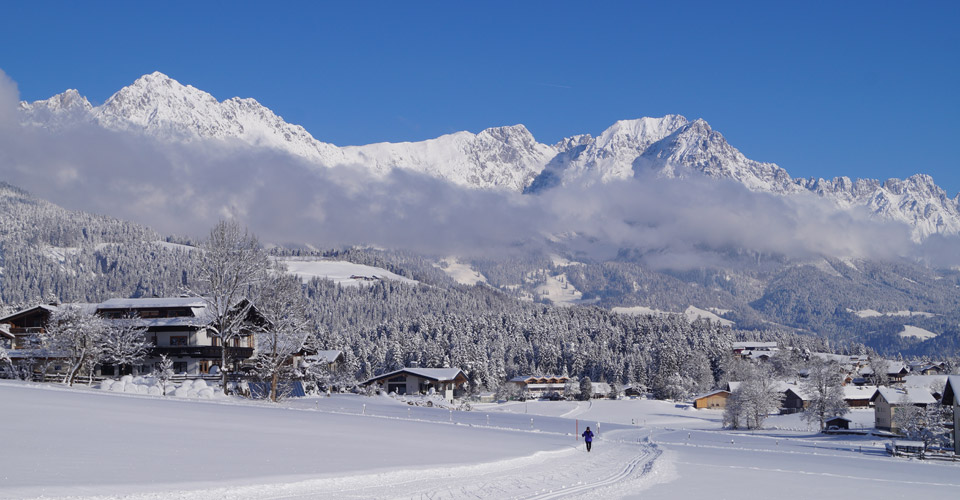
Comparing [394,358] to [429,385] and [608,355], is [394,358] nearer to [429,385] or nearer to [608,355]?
[429,385]

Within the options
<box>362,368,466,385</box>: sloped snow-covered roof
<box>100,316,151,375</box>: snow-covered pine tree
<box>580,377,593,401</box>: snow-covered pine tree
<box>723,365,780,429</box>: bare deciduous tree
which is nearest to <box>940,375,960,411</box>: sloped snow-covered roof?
<box>723,365,780,429</box>: bare deciduous tree

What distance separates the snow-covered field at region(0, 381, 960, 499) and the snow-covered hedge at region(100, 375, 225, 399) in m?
5.50

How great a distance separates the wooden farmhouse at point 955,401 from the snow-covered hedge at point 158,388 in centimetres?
5696

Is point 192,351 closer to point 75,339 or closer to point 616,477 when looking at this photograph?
point 75,339

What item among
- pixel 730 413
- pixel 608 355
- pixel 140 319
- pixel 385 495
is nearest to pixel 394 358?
pixel 608 355

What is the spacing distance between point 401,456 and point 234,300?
104ft

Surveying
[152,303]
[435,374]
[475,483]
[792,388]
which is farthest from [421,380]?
[475,483]

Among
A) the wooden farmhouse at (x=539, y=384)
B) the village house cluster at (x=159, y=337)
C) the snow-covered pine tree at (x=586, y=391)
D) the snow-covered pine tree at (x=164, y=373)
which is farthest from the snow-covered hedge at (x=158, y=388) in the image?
the wooden farmhouse at (x=539, y=384)

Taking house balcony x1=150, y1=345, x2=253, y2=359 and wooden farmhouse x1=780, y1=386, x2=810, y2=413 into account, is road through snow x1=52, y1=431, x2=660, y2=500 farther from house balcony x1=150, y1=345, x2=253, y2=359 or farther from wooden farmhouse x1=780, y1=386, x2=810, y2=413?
wooden farmhouse x1=780, y1=386, x2=810, y2=413

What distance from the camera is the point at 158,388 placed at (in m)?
51.2

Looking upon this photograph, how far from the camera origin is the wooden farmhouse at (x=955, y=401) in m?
61.8

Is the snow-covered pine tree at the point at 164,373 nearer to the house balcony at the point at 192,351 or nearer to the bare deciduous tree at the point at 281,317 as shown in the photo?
the house balcony at the point at 192,351

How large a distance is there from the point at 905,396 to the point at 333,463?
91.5 metres

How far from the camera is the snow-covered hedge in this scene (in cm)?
4962
